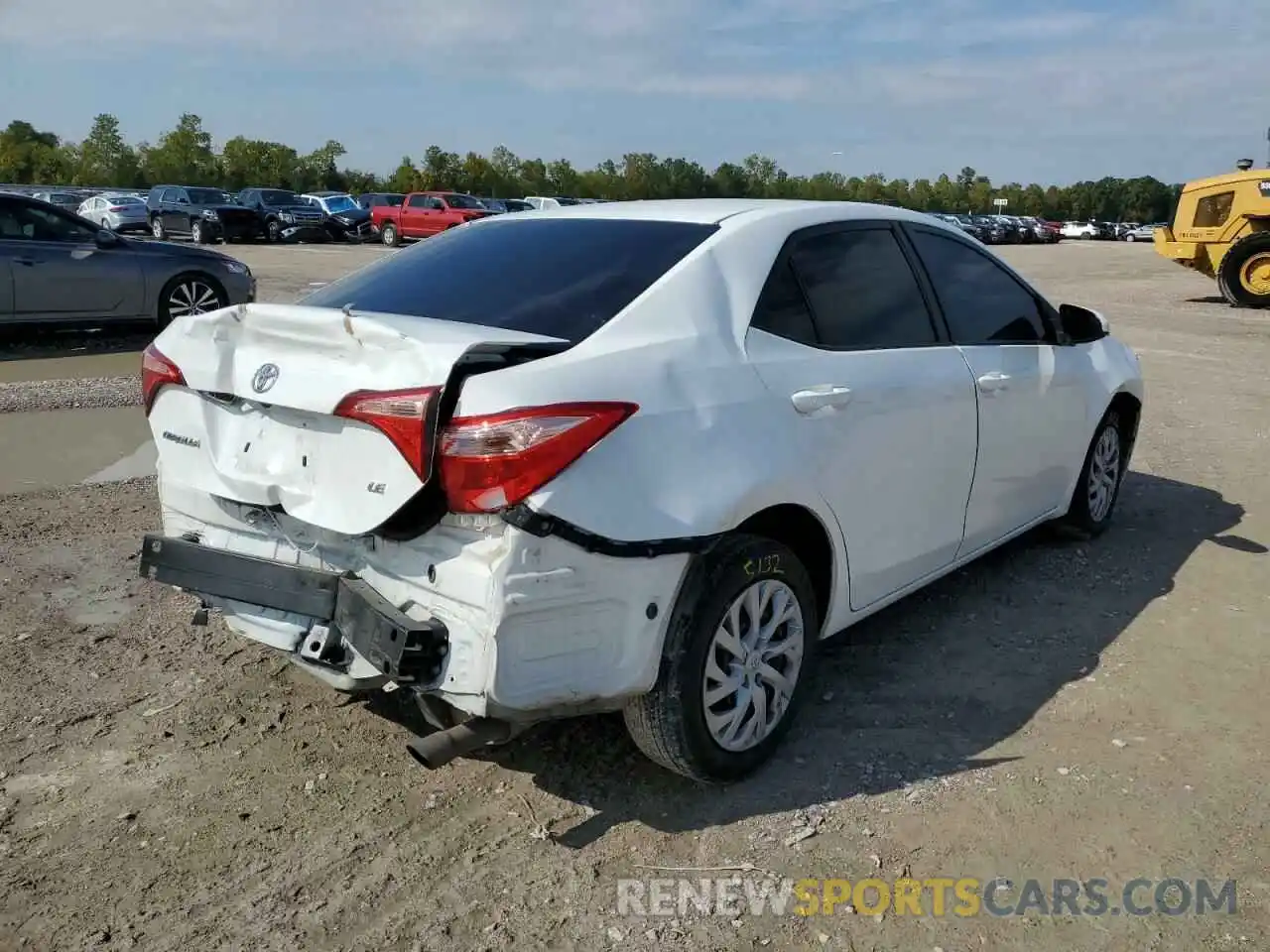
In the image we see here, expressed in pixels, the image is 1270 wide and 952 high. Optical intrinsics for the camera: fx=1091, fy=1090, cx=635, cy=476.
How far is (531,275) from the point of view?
136 inches

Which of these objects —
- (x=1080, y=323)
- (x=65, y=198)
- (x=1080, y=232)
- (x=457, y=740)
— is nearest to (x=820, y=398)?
(x=457, y=740)

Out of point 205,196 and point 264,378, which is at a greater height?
point 264,378

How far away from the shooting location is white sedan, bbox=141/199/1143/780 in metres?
2.69

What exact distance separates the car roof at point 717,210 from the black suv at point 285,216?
32913 millimetres

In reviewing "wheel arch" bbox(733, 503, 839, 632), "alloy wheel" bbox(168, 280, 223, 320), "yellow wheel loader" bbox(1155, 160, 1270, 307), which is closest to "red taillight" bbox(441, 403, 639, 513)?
"wheel arch" bbox(733, 503, 839, 632)

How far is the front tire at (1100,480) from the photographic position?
5520mm

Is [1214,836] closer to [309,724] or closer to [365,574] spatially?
[365,574]

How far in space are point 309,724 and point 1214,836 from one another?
111 inches

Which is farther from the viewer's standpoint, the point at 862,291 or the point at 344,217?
the point at 344,217

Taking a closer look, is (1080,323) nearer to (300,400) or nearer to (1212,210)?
(300,400)

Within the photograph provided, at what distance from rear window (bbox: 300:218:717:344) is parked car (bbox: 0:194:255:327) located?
273 inches

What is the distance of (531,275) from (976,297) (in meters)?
2.12

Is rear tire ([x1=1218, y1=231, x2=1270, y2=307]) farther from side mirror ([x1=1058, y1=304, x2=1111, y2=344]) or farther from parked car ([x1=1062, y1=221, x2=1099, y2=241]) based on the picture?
parked car ([x1=1062, y1=221, x2=1099, y2=241])

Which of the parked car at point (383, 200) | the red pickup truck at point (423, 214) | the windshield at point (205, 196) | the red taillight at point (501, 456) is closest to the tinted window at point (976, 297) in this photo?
the red taillight at point (501, 456)
